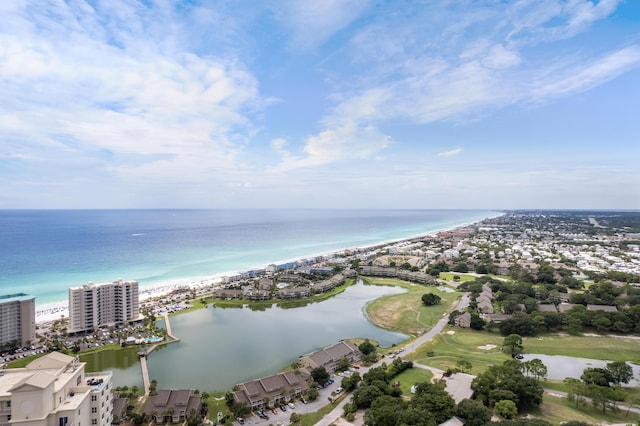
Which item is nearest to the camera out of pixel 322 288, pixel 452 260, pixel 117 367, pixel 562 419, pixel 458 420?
pixel 458 420

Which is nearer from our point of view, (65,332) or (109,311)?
(65,332)

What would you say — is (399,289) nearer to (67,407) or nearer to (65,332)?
(65,332)

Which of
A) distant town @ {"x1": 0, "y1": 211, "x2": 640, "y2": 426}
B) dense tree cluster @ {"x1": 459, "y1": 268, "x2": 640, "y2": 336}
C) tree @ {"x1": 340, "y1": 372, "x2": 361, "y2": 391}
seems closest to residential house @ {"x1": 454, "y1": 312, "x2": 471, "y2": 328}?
distant town @ {"x1": 0, "y1": 211, "x2": 640, "y2": 426}

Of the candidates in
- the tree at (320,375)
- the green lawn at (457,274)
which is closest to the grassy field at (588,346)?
the tree at (320,375)

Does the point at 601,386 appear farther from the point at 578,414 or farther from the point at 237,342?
the point at 237,342

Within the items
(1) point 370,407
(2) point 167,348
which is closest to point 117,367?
(2) point 167,348
